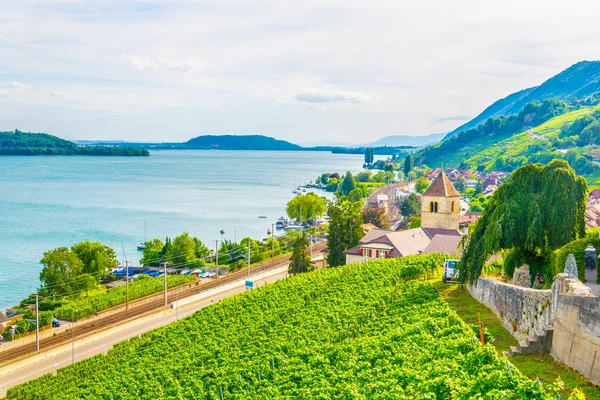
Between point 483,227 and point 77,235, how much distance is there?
7235 centimetres

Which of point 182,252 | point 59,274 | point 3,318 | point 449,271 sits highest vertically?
point 449,271

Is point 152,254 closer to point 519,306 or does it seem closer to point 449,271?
point 449,271

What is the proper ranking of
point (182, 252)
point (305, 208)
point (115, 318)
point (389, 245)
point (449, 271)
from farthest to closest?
point (305, 208) → point (182, 252) → point (389, 245) → point (115, 318) → point (449, 271)

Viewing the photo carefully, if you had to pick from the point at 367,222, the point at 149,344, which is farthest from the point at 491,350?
the point at 367,222

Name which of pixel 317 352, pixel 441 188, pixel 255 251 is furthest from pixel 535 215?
pixel 255 251

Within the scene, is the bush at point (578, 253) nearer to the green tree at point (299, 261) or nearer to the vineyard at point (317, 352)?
the vineyard at point (317, 352)

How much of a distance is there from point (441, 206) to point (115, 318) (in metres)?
29.3

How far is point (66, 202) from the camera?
121m

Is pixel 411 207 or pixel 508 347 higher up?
pixel 508 347

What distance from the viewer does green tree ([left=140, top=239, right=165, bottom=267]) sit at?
67125 mm

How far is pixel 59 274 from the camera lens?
2015 inches

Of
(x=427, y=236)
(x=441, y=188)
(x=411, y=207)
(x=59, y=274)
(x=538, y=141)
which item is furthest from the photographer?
(x=538, y=141)

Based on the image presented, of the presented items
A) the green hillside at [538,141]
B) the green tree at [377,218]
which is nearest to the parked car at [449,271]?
the green tree at [377,218]

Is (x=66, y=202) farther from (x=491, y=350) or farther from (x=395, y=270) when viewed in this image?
(x=491, y=350)
